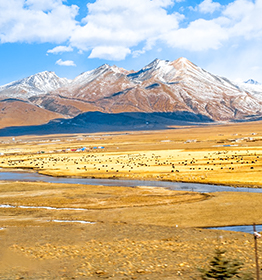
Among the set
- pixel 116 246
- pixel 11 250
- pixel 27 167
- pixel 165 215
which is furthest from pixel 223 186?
pixel 27 167

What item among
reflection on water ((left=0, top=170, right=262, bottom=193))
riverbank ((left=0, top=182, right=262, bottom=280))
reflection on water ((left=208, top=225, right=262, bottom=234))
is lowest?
reflection on water ((left=208, top=225, right=262, bottom=234))

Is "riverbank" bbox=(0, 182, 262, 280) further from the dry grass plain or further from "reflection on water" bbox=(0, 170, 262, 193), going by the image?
"reflection on water" bbox=(0, 170, 262, 193)

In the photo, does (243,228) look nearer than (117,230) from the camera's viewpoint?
Yes

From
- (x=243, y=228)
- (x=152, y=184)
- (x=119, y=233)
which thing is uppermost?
(x=152, y=184)

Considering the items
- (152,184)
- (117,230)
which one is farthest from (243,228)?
(152,184)

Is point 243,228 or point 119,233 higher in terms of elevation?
point 119,233

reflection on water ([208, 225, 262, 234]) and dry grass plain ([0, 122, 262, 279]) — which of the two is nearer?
dry grass plain ([0, 122, 262, 279])

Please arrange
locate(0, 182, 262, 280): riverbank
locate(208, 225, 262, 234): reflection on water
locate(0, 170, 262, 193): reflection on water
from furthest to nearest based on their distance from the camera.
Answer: locate(0, 170, 262, 193): reflection on water
locate(208, 225, 262, 234): reflection on water
locate(0, 182, 262, 280): riverbank

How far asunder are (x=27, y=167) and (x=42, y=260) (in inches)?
2384

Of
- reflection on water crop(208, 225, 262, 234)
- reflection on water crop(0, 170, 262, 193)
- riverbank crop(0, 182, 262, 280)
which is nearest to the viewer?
riverbank crop(0, 182, 262, 280)

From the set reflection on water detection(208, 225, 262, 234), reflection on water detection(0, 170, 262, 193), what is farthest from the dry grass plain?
reflection on water detection(0, 170, 262, 193)

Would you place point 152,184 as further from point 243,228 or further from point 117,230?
point 243,228

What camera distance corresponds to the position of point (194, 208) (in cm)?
3322

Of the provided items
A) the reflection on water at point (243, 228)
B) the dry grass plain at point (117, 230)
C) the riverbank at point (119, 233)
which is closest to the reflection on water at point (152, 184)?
the dry grass plain at point (117, 230)
